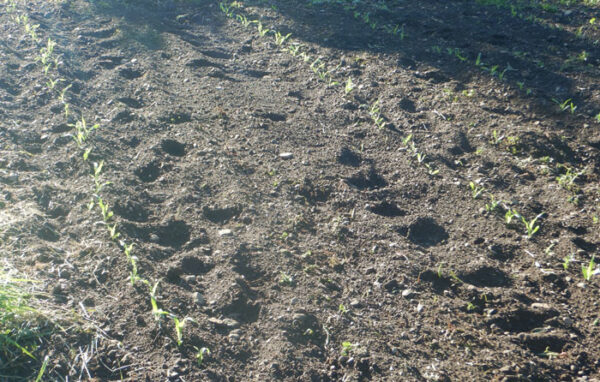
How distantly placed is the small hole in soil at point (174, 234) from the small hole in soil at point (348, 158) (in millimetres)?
1218

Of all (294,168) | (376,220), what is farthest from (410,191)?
(294,168)

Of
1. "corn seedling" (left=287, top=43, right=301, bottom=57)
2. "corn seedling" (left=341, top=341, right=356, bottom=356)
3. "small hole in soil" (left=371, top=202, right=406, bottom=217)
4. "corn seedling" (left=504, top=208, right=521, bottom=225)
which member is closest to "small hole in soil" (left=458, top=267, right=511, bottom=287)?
"corn seedling" (left=504, top=208, right=521, bottom=225)

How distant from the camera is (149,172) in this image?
3168mm

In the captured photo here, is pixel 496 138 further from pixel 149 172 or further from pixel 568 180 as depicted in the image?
pixel 149 172

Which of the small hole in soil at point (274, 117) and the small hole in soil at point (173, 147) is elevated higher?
the small hole in soil at point (274, 117)

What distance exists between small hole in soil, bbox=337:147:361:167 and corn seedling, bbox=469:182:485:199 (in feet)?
2.57

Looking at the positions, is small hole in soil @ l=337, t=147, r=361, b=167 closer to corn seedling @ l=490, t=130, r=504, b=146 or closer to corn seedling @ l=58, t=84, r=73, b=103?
corn seedling @ l=490, t=130, r=504, b=146

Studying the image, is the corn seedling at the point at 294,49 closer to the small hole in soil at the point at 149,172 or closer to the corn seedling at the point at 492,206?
the small hole in soil at the point at 149,172

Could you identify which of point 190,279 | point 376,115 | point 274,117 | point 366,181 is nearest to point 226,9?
point 274,117

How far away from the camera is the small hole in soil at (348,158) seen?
3327 mm

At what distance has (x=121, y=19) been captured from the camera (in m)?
5.50

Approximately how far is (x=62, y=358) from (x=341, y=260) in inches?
54.7

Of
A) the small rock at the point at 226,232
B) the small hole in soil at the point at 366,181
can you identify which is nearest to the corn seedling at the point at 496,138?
the small hole in soil at the point at 366,181

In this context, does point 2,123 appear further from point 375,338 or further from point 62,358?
point 375,338
